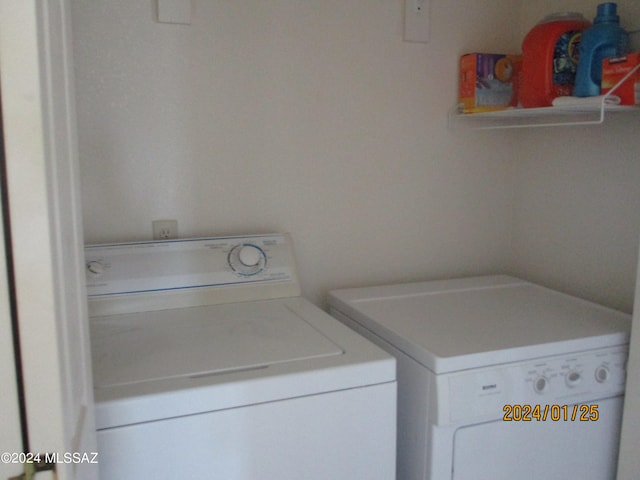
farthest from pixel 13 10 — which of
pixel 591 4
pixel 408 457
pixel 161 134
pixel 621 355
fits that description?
pixel 591 4

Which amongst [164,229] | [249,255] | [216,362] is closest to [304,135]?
[249,255]

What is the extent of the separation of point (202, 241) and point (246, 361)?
0.58m

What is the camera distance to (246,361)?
3.97 feet

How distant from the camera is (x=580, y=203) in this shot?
1842mm

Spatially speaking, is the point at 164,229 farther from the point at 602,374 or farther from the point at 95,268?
the point at 602,374

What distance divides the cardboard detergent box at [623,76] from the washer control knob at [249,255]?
1.13 m

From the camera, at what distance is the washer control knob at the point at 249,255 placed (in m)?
1.69

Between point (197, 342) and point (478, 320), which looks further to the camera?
point (478, 320)

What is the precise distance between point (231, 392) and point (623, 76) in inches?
51.0

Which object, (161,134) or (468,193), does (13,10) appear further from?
(468,193)

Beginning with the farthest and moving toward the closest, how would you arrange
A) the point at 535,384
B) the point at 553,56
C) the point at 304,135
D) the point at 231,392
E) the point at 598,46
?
the point at 304,135, the point at 553,56, the point at 598,46, the point at 535,384, the point at 231,392

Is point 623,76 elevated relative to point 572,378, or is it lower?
elevated
